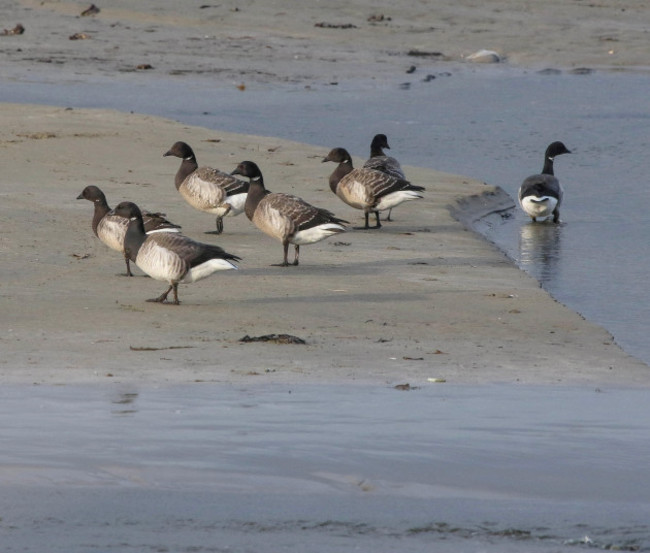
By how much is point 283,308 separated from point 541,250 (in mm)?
5223

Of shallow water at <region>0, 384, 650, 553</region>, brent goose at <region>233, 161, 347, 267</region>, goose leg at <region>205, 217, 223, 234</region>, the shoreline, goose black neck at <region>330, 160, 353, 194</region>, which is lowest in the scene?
shallow water at <region>0, 384, 650, 553</region>

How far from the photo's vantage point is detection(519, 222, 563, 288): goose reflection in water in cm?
1327

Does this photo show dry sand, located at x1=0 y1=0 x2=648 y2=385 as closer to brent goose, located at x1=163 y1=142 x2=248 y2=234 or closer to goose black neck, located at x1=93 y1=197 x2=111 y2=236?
brent goose, located at x1=163 y1=142 x2=248 y2=234

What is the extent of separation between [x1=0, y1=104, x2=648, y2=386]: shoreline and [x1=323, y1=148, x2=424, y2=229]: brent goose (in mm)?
341

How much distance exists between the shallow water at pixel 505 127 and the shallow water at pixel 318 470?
4758 mm

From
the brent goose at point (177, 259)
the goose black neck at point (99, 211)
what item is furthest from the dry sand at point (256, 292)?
the goose black neck at point (99, 211)

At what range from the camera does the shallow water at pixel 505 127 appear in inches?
560

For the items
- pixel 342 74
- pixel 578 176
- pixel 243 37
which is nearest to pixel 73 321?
pixel 578 176

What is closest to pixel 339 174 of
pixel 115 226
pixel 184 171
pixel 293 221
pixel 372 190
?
pixel 372 190

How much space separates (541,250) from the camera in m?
14.6

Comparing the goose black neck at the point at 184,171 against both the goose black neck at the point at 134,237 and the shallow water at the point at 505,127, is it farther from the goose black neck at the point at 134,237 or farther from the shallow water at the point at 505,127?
the shallow water at the point at 505,127

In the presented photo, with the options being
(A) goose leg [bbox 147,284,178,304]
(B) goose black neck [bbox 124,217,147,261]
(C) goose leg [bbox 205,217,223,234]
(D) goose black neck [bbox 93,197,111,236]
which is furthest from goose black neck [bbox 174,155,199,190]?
(A) goose leg [bbox 147,284,178,304]

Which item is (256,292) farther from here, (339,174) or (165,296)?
(339,174)

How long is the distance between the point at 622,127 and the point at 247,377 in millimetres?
16621
